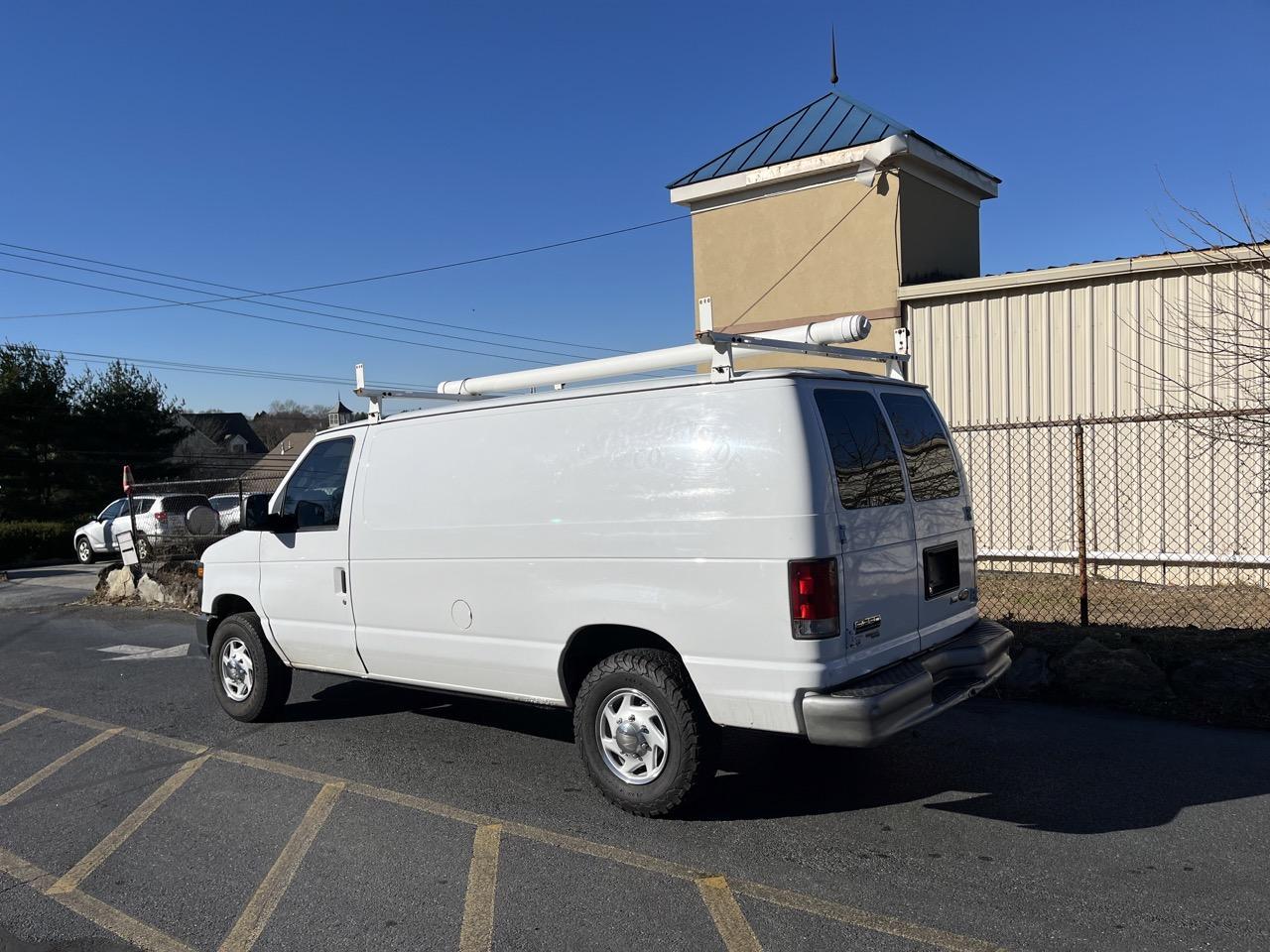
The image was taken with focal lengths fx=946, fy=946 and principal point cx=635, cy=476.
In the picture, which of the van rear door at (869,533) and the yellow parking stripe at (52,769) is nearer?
the van rear door at (869,533)

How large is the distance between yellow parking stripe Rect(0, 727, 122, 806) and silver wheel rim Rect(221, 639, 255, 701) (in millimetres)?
799

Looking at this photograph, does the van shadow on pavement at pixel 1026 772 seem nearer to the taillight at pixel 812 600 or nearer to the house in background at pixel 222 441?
the taillight at pixel 812 600

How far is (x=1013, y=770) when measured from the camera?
512cm

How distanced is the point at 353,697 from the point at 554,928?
Result: 177 inches

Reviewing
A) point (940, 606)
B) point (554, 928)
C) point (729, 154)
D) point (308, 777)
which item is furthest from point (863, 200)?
point (554, 928)

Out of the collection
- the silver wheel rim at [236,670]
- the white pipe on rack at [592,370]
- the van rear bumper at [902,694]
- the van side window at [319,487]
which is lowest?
the silver wheel rim at [236,670]

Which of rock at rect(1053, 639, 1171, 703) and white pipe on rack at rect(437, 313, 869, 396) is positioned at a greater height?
white pipe on rack at rect(437, 313, 869, 396)

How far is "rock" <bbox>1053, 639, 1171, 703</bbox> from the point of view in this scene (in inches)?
245

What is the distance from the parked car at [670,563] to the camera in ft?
13.6

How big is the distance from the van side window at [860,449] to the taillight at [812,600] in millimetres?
371

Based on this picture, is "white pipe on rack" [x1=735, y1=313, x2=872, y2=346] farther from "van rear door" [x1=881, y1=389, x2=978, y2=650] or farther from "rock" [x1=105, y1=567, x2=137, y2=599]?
"rock" [x1=105, y1=567, x2=137, y2=599]

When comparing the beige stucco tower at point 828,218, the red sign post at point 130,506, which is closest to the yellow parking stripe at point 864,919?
the beige stucco tower at point 828,218

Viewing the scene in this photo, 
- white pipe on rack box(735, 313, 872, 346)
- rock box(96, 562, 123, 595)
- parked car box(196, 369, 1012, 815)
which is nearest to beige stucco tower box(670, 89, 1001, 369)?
white pipe on rack box(735, 313, 872, 346)

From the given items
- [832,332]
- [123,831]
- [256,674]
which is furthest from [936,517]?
[256,674]
